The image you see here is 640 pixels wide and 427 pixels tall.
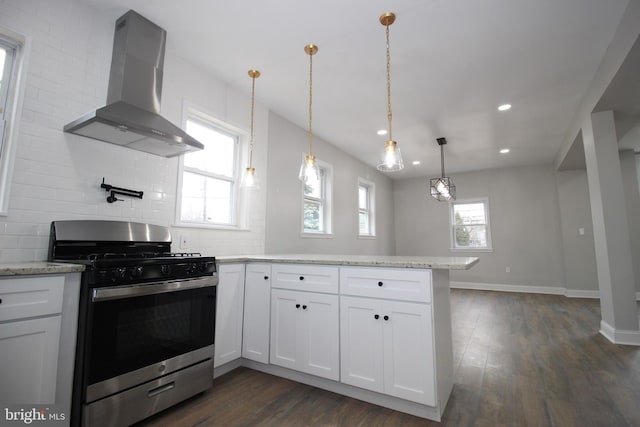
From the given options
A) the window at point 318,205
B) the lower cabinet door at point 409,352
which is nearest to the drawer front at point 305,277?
the lower cabinet door at point 409,352

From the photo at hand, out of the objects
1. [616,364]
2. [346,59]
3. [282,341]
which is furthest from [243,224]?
[616,364]

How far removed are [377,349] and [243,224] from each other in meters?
2.07

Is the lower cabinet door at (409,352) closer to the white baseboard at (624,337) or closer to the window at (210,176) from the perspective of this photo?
the window at (210,176)

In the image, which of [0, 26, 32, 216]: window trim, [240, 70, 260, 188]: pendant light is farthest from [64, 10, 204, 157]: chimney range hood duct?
[240, 70, 260, 188]: pendant light

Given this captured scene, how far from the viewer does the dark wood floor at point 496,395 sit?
1792 millimetres

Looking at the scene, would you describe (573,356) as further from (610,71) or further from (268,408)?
(268,408)

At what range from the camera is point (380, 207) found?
23.5 feet

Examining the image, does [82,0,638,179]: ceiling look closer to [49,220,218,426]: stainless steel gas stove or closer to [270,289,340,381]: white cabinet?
[49,220,218,426]: stainless steel gas stove

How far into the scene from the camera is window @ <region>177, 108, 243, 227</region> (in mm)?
2961

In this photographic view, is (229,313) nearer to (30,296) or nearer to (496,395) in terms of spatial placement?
(30,296)

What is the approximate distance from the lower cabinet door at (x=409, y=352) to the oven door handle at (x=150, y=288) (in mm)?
1227

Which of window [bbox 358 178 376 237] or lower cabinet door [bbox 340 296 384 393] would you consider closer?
lower cabinet door [bbox 340 296 384 393]

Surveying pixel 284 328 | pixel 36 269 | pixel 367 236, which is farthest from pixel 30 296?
pixel 367 236

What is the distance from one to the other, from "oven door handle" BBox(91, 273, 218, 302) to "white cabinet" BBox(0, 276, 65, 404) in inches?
6.8
